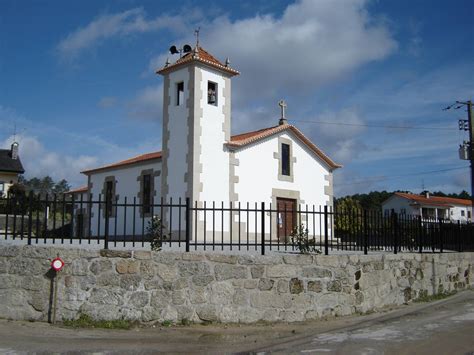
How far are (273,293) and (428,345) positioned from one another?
112 inches

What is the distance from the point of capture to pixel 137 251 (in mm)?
8695

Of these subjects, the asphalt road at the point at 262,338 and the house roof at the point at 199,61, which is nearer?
the asphalt road at the point at 262,338

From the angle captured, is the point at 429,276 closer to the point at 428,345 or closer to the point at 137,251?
the point at 428,345

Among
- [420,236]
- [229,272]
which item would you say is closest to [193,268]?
[229,272]

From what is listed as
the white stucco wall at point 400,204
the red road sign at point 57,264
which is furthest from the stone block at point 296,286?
the white stucco wall at point 400,204

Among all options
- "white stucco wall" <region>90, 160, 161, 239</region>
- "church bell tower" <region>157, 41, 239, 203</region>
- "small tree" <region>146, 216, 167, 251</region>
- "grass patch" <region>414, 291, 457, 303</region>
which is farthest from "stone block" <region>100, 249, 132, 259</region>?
"white stucco wall" <region>90, 160, 161, 239</region>

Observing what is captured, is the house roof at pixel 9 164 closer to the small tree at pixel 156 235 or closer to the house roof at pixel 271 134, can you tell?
the house roof at pixel 271 134

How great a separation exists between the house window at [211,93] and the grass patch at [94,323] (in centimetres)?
1360

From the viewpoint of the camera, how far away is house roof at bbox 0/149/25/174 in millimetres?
39731

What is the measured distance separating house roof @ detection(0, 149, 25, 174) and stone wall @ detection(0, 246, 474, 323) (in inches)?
1346

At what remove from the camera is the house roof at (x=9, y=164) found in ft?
130

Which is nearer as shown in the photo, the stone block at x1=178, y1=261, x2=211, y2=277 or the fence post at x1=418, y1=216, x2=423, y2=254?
the stone block at x1=178, y1=261, x2=211, y2=277

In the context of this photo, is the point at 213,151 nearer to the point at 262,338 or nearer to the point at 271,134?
the point at 271,134

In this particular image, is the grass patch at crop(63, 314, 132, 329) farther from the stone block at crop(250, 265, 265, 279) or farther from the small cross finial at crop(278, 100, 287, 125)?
the small cross finial at crop(278, 100, 287, 125)
